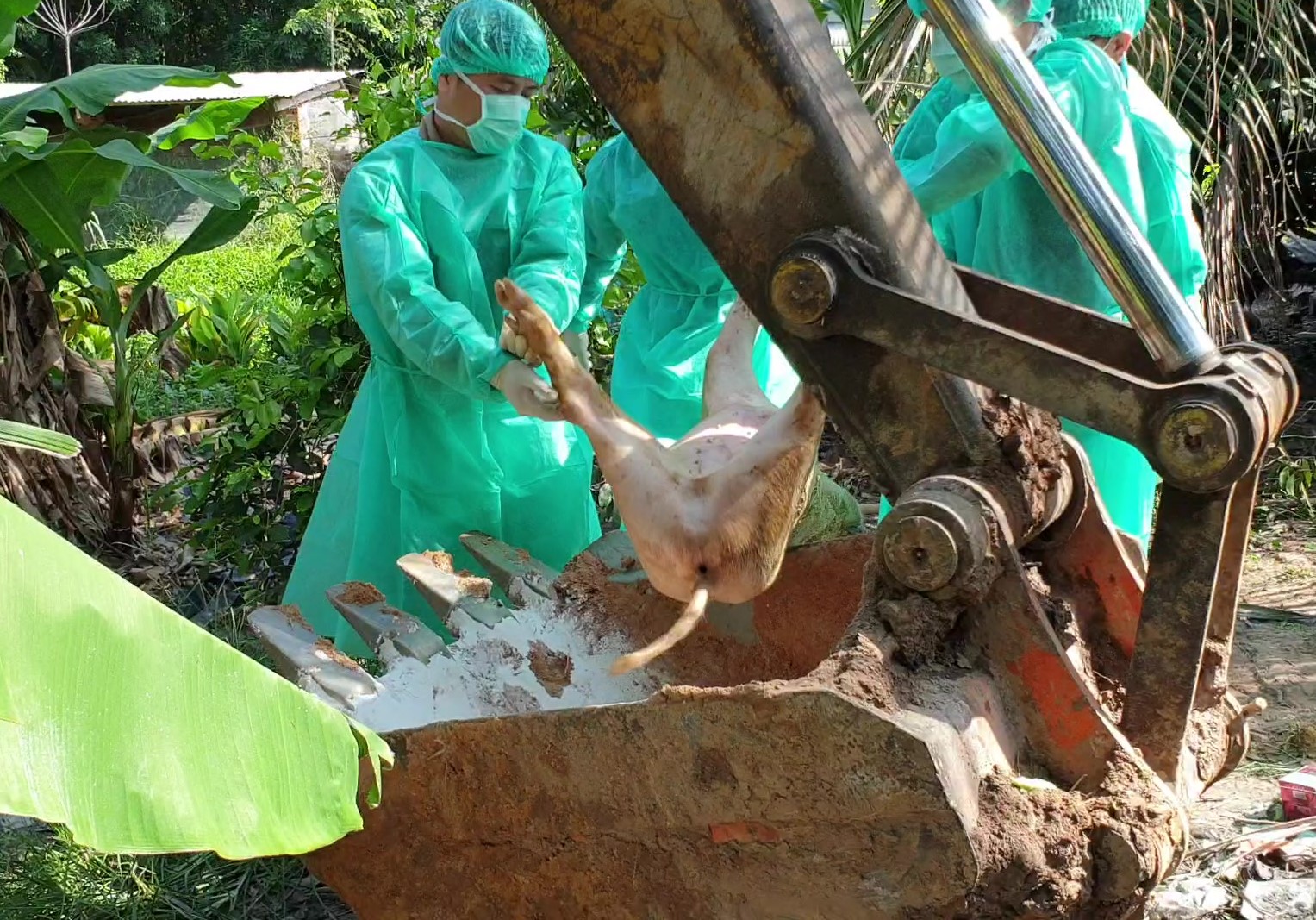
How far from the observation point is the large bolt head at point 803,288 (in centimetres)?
203

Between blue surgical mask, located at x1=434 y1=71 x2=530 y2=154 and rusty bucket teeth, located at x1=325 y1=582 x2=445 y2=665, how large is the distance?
1.40m

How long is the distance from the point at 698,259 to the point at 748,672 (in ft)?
4.51

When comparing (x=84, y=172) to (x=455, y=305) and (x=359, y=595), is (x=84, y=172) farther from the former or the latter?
(x=359, y=595)

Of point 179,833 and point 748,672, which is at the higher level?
point 179,833

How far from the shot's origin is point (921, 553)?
1.96m

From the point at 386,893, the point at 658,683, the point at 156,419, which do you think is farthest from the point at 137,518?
the point at 386,893

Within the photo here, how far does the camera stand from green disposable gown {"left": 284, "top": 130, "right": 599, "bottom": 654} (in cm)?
369

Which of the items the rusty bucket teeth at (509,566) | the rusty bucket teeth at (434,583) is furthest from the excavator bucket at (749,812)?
the rusty bucket teeth at (509,566)

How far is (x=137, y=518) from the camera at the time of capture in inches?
251

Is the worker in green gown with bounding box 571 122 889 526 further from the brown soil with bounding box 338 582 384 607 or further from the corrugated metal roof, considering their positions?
the corrugated metal roof

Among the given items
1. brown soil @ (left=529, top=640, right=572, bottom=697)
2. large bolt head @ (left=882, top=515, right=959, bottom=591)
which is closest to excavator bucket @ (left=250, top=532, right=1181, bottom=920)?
large bolt head @ (left=882, top=515, right=959, bottom=591)

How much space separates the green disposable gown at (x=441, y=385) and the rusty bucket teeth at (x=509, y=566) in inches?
14.4

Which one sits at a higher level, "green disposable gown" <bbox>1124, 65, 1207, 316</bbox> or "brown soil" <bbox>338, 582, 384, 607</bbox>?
"brown soil" <bbox>338, 582, 384, 607</bbox>

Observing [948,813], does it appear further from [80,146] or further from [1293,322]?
[1293,322]
